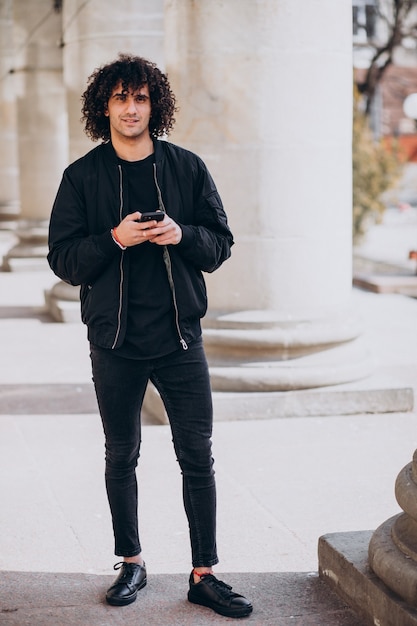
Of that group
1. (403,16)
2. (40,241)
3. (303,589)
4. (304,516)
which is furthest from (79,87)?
(403,16)

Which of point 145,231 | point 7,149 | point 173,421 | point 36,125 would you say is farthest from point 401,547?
point 7,149

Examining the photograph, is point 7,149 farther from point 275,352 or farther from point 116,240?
point 116,240

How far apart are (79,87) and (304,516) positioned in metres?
7.37

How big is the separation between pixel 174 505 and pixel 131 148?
6.63 feet

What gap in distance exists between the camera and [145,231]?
12.8 ft

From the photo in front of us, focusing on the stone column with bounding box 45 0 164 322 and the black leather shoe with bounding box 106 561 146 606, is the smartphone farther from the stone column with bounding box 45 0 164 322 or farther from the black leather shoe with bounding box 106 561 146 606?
the stone column with bounding box 45 0 164 322

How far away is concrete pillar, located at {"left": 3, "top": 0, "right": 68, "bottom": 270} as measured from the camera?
15.3 m

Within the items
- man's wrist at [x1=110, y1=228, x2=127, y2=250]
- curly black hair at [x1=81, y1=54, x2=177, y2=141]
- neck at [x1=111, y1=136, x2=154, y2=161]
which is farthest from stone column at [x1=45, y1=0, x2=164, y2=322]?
man's wrist at [x1=110, y1=228, x2=127, y2=250]

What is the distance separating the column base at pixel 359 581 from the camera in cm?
382

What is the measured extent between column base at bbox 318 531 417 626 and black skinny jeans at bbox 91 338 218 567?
46 cm

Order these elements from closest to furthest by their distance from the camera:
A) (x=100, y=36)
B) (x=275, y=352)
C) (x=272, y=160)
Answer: (x=272, y=160) < (x=275, y=352) < (x=100, y=36)

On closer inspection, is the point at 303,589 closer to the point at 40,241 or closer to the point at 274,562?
the point at 274,562

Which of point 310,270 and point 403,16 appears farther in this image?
point 403,16

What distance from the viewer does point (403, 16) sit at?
35906 millimetres
